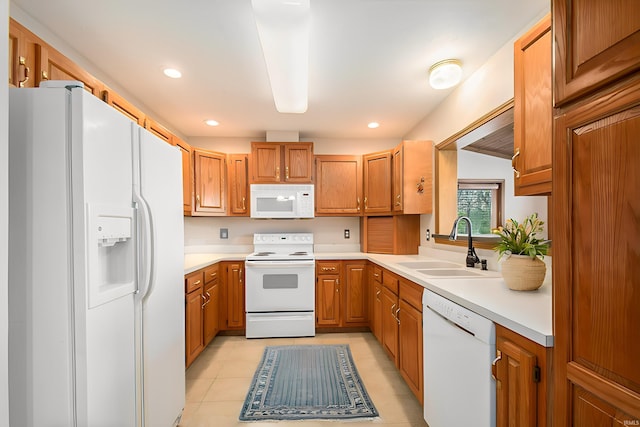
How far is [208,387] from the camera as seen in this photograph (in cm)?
202

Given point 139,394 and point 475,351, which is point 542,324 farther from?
point 139,394

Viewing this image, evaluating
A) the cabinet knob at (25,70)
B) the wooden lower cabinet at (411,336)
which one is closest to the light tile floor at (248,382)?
the wooden lower cabinet at (411,336)

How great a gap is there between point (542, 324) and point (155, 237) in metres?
1.57

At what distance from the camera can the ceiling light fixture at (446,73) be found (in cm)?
188

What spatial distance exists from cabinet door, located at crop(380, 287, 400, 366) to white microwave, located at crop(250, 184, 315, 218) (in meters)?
1.33

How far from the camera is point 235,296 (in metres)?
2.91

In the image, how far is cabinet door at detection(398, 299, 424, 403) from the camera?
1.66m

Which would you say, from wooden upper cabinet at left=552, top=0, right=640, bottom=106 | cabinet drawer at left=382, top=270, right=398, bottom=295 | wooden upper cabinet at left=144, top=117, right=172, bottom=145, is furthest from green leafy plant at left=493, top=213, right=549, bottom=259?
wooden upper cabinet at left=144, top=117, right=172, bottom=145

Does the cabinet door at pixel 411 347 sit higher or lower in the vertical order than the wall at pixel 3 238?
lower

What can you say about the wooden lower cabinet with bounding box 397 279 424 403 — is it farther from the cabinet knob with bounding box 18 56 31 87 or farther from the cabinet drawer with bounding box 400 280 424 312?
the cabinet knob with bounding box 18 56 31 87

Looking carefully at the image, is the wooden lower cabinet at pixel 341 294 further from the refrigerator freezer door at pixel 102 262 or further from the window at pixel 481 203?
the refrigerator freezer door at pixel 102 262

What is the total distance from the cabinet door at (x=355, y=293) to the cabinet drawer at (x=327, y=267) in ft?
0.34

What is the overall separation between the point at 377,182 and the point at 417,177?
1.73 ft

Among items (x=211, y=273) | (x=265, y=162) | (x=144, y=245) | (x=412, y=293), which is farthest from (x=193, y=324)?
(x=265, y=162)
